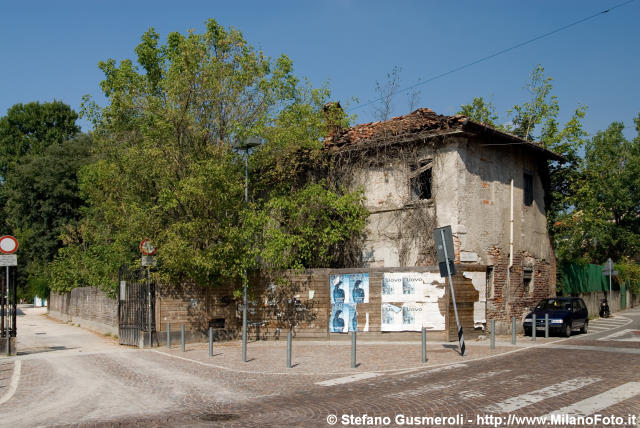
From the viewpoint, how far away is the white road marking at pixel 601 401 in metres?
7.98

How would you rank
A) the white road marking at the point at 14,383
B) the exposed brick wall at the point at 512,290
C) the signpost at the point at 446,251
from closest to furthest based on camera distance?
the white road marking at the point at 14,383
the signpost at the point at 446,251
the exposed brick wall at the point at 512,290

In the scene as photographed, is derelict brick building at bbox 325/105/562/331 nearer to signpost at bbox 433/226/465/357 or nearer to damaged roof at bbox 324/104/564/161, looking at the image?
damaged roof at bbox 324/104/564/161

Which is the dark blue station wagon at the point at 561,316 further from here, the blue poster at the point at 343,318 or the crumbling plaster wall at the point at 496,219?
the blue poster at the point at 343,318

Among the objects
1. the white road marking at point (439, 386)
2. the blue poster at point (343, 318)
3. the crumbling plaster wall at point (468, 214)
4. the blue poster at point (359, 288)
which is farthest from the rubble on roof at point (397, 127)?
the white road marking at point (439, 386)

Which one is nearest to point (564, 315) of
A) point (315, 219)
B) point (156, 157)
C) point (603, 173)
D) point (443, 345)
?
point (443, 345)

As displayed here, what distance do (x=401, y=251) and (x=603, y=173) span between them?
89.2 feet

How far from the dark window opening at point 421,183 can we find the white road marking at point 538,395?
1109 cm

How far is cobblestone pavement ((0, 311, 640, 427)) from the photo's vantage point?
26.8ft

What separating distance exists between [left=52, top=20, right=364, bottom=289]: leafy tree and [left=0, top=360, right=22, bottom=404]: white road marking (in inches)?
191

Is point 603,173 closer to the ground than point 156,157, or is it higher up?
higher up

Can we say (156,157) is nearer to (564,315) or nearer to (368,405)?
(368,405)

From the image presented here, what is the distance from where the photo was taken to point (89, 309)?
28359 mm

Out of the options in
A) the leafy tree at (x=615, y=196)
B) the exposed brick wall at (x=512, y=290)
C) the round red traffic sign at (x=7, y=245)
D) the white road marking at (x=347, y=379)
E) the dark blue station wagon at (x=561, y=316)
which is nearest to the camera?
the white road marking at (x=347, y=379)

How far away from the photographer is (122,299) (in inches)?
765
